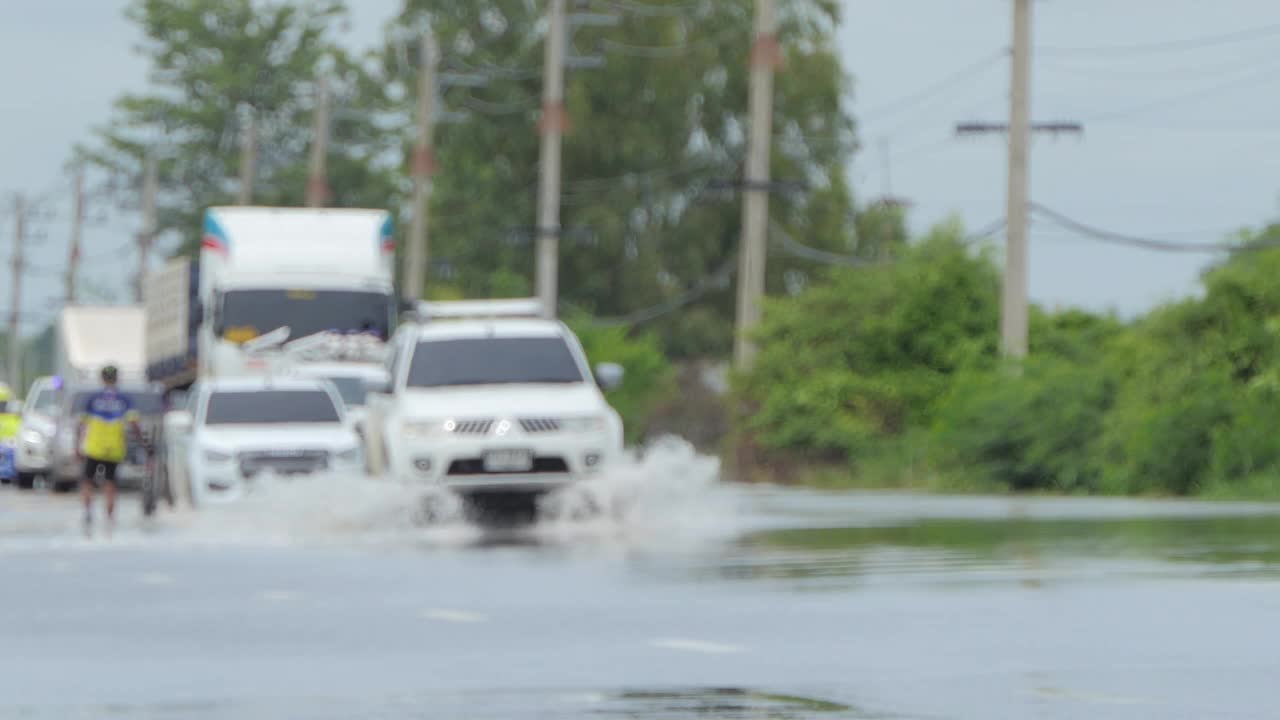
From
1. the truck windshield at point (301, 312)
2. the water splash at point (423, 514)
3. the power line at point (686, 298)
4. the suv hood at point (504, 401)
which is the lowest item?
the water splash at point (423, 514)

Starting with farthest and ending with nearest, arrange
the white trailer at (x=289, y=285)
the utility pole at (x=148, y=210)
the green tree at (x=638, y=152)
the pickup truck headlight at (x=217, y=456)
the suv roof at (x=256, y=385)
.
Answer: the utility pole at (x=148, y=210), the green tree at (x=638, y=152), the white trailer at (x=289, y=285), the suv roof at (x=256, y=385), the pickup truck headlight at (x=217, y=456)

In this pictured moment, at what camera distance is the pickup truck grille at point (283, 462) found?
31375mm

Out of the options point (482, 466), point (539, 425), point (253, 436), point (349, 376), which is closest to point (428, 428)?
point (482, 466)

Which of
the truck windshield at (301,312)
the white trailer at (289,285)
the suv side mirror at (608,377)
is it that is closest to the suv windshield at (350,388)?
the white trailer at (289,285)

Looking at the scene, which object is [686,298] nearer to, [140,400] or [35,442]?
[35,442]

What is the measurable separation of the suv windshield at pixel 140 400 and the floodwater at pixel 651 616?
18.9m

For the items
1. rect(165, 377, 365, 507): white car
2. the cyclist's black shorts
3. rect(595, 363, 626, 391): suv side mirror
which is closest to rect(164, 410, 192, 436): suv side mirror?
rect(165, 377, 365, 507): white car

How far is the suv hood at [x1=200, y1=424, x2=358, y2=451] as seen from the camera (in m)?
31.5

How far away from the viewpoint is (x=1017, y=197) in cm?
4481

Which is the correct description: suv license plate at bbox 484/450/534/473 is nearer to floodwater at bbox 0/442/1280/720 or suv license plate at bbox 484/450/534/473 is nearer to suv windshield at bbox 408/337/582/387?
floodwater at bbox 0/442/1280/720

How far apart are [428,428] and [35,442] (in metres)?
25.0

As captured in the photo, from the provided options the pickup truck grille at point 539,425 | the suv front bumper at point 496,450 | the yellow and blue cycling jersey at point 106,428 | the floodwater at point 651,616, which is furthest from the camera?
the yellow and blue cycling jersey at point 106,428

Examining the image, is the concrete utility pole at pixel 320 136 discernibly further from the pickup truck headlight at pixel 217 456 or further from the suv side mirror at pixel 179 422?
the pickup truck headlight at pixel 217 456

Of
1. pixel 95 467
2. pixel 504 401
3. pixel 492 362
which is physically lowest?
pixel 95 467
